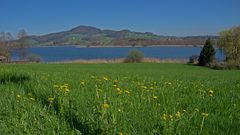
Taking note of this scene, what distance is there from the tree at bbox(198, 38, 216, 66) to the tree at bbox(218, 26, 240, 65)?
10650 mm

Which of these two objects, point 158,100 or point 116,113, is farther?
point 158,100

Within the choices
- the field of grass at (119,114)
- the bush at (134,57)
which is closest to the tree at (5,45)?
the bush at (134,57)

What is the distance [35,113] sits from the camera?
→ 15.9 ft

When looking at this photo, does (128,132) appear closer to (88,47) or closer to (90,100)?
(90,100)

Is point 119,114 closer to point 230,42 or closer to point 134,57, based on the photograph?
point 134,57

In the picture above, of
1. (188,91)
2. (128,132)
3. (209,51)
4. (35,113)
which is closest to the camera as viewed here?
(128,132)

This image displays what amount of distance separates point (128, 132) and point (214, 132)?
100 centimetres

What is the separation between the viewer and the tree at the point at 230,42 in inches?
2968

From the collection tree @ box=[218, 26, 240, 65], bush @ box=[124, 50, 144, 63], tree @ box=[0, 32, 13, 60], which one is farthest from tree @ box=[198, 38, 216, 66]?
tree @ box=[0, 32, 13, 60]

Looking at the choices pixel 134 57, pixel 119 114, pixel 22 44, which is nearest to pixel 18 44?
pixel 22 44

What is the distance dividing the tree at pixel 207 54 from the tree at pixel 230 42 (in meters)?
10.7

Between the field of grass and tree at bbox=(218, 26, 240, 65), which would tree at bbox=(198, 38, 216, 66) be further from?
the field of grass

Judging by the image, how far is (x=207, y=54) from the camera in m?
65.8

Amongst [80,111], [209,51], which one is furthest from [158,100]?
[209,51]
